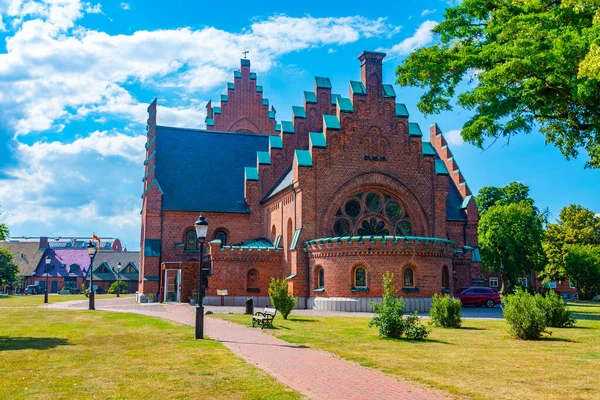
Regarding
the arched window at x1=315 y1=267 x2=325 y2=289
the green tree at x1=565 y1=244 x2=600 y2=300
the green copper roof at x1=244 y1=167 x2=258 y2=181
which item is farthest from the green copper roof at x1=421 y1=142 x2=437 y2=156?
the green tree at x1=565 y1=244 x2=600 y2=300

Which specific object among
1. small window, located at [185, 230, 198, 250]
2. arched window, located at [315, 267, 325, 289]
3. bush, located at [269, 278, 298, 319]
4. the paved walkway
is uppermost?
small window, located at [185, 230, 198, 250]

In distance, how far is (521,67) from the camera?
1878 cm

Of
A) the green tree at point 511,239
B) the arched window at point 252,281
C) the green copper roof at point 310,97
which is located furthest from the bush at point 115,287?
the green tree at point 511,239

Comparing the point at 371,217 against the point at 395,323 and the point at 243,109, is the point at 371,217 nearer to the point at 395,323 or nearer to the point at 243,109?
the point at 395,323

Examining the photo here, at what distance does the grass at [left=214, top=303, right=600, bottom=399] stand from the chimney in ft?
63.5

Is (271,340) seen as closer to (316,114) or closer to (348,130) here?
(348,130)

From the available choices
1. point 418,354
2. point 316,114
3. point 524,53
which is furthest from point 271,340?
point 316,114

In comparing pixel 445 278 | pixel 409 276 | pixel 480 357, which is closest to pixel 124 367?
pixel 480 357

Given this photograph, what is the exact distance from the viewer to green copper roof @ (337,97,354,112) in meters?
35.9

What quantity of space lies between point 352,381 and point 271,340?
686 centimetres

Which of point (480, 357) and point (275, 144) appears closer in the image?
point (480, 357)

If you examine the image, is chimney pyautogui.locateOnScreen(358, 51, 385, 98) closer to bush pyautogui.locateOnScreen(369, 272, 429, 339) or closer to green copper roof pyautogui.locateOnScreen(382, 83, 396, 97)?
green copper roof pyautogui.locateOnScreen(382, 83, 396, 97)

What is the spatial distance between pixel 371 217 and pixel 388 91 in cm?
848

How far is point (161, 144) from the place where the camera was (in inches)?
1866
